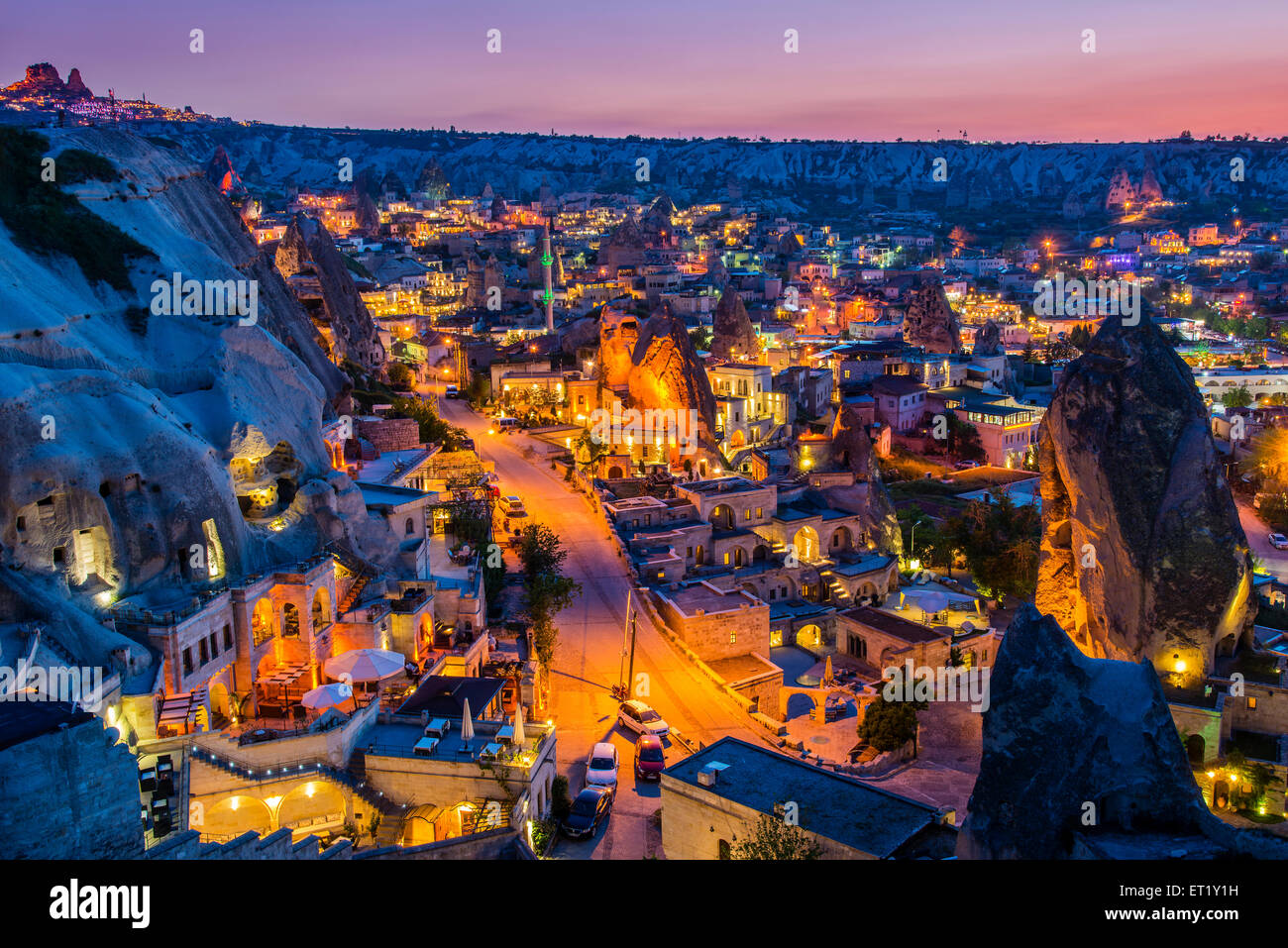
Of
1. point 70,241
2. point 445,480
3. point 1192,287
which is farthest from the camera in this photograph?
point 1192,287

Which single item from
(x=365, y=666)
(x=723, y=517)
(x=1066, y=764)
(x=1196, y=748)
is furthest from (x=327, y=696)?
(x=723, y=517)

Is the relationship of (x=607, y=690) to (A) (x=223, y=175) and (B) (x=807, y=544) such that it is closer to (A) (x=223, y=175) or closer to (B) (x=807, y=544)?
(B) (x=807, y=544)

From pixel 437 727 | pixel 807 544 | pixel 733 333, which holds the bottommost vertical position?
pixel 807 544

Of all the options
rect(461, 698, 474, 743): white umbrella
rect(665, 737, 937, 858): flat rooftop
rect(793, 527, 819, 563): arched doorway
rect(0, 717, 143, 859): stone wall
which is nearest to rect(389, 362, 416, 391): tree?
rect(793, 527, 819, 563): arched doorway
